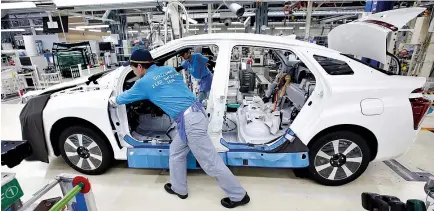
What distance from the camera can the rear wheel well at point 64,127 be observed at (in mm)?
2577

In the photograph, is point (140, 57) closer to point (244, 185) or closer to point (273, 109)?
point (244, 185)

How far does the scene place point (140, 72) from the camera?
2213mm

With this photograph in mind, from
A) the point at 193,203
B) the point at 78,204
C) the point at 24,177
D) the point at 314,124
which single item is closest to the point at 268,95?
the point at 314,124

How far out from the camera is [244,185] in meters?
2.66

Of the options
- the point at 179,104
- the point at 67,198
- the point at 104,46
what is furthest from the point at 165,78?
the point at 104,46

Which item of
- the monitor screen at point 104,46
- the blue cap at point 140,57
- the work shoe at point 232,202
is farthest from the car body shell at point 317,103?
the monitor screen at point 104,46

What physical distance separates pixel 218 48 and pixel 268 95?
2013 millimetres

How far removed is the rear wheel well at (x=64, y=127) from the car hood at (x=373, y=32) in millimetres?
3088

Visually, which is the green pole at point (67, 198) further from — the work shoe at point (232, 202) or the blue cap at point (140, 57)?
the work shoe at point (232, 202)

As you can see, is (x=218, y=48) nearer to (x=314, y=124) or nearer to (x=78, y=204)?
(x=314, y=124)

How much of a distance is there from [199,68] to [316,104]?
206 centimetres

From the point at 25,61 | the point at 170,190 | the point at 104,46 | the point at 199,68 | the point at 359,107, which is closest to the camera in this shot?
the point at 359,107

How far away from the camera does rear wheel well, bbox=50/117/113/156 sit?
2.58 metres

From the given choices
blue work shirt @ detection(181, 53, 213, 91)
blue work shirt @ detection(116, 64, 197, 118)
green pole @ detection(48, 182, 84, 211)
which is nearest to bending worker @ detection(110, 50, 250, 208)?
blue work shirt @ detection(116, 64, 197, 118)
